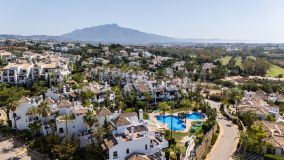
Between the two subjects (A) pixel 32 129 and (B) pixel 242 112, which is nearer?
(A) pixel 32 129

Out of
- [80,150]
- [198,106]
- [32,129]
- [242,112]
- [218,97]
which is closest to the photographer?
[80,150]

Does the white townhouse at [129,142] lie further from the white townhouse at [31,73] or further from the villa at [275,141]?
the white townhouse at [31,73]

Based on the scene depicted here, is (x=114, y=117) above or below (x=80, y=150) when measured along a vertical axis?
above

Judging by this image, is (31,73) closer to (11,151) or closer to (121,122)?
(11,151)

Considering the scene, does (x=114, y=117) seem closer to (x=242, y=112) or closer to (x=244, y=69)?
(x=242, y=112)

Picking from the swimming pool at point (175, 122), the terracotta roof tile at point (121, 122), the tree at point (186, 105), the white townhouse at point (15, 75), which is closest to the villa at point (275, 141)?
the swimming pool at point (175, 122)

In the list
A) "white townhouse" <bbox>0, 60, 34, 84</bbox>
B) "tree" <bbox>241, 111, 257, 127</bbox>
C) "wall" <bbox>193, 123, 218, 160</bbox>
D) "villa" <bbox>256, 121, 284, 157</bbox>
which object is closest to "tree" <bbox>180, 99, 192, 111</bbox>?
"tree" <bbox>241, 111, 257, 127</bbox>

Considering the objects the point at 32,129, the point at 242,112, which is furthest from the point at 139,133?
the point at 242,112

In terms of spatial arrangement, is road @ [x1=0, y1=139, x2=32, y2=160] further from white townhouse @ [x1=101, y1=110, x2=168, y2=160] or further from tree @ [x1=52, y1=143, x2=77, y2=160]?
white townhouse @ [x1=101, y1=110, x2=168, y2=160]

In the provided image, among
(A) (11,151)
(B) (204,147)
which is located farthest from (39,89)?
(B) (204,147)
